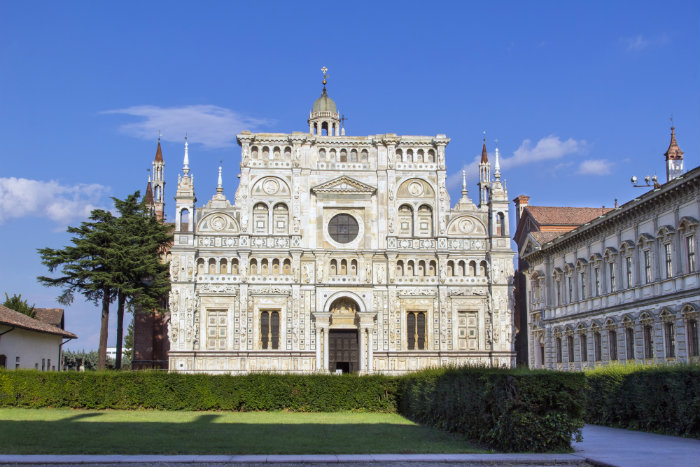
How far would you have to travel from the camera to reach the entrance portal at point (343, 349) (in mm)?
62031

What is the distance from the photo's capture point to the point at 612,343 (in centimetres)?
4694

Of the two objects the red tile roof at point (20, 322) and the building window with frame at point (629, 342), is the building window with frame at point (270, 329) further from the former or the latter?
the building window with frame at point (629, 342)

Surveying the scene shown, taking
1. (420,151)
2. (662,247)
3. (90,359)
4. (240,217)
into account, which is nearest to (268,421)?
(662,247)

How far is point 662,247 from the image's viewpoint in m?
40.5

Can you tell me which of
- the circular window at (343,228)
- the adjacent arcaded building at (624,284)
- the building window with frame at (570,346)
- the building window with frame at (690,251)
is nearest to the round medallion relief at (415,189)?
the circular window at (343,228)

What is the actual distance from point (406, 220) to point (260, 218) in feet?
36.9

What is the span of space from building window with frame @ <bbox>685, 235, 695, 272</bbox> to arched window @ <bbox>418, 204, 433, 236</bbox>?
27523 millimetres

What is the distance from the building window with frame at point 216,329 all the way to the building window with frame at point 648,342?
99.5 ft

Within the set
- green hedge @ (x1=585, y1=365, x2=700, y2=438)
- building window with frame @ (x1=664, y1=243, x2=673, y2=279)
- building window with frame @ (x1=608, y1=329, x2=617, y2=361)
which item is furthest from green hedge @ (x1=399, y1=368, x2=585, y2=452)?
building window with frame @ (x1=608, y1=329, x2=617, y2=361)

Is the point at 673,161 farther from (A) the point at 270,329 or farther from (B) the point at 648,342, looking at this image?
(A) the point at 270,329

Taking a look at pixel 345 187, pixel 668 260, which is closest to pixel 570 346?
pixel 668 260

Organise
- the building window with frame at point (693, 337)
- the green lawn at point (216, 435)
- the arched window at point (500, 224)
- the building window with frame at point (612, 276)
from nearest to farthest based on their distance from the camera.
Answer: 1. the green lawn at point (216, 435)
2. the building window with frame at point (693, 337)
3. the building window with frame at point (612, 276)
4. the arched window at point (500, 224)

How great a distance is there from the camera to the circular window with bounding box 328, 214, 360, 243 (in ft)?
206

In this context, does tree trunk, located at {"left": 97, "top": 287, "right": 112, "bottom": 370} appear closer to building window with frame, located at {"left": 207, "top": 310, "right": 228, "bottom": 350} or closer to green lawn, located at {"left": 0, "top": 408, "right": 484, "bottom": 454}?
building window with frame, located at {"left": 207, "top": 310, "right": 228, "bottom": 350}
